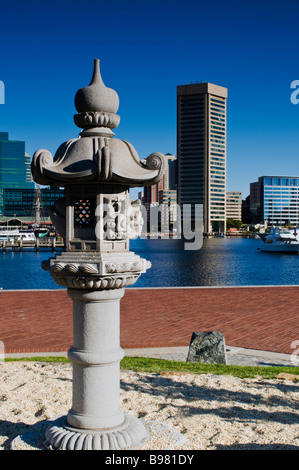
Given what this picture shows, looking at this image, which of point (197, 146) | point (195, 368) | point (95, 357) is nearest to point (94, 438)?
point (95, 357)

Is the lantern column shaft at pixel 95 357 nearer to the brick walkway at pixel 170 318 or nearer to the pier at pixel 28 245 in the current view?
the brick walkway at pixel 170 318

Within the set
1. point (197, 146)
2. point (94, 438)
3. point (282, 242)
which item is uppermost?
point (197, 146)

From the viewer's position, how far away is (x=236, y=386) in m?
6.85

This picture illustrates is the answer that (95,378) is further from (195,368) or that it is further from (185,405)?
(195,368)

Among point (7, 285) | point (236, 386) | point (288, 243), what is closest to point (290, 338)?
point (236, 386)

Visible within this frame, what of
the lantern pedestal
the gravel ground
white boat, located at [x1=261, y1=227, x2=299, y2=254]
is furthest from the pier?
the lantern pedestal

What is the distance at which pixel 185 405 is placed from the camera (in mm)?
6035

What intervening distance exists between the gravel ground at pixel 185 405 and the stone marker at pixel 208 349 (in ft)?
3.24

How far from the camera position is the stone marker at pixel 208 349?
835 cm

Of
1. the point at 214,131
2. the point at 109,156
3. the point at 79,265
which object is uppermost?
the point at 214,131

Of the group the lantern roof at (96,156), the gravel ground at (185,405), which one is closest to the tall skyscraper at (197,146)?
the gravel ground at (185,405)

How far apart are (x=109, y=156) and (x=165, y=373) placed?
4.30 metres

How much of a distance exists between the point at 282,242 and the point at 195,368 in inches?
3075
